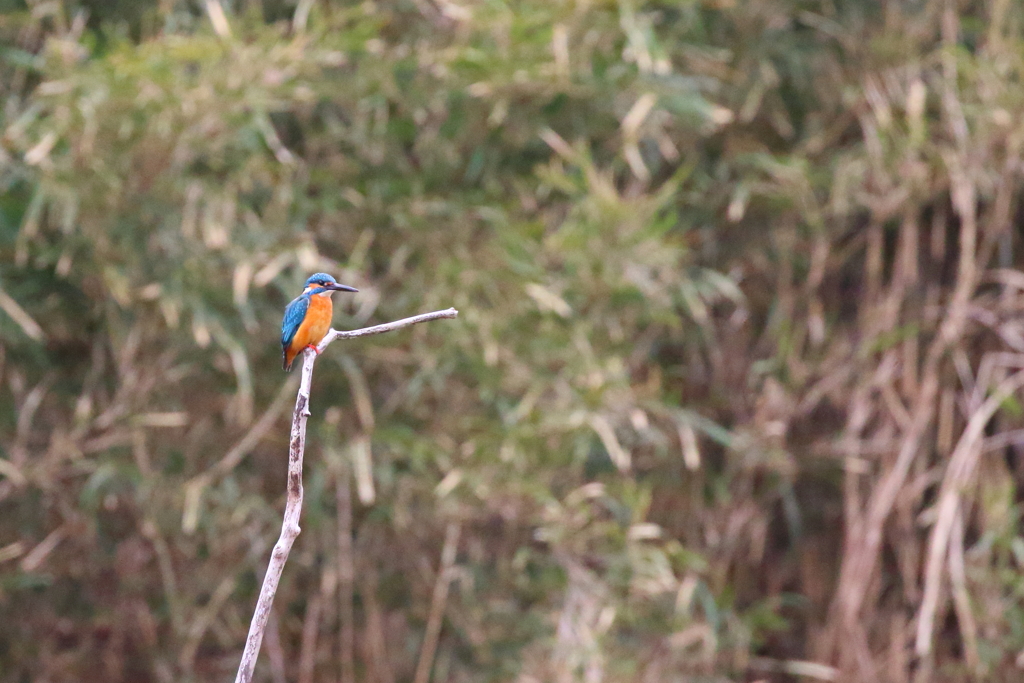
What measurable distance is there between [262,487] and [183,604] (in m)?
0.25

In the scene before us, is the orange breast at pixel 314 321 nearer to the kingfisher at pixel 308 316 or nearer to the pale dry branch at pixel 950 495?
the kingfisher at pixel 308 316

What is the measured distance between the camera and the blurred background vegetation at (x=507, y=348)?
77.3 inches

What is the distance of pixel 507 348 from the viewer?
2.06m

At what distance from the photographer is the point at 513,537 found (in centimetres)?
208

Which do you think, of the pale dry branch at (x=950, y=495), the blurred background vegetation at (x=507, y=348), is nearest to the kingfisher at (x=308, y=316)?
the blurred background vegetation at (x=507, y=348)

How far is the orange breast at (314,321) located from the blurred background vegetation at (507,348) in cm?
45

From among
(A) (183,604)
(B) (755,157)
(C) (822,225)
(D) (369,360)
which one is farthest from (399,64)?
(A) (183,604)

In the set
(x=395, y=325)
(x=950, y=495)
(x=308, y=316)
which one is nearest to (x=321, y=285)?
(x=308, y=316)

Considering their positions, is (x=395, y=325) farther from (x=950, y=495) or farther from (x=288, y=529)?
(x=950, y=495)

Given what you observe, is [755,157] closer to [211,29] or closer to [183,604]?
[211,29]

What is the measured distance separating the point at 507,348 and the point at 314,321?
2.12 feet

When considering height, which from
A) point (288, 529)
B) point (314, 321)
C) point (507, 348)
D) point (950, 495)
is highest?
point (288, 529)

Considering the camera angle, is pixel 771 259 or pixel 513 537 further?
pixel 771 259

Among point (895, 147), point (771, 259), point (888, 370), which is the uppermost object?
point (895, 147)
